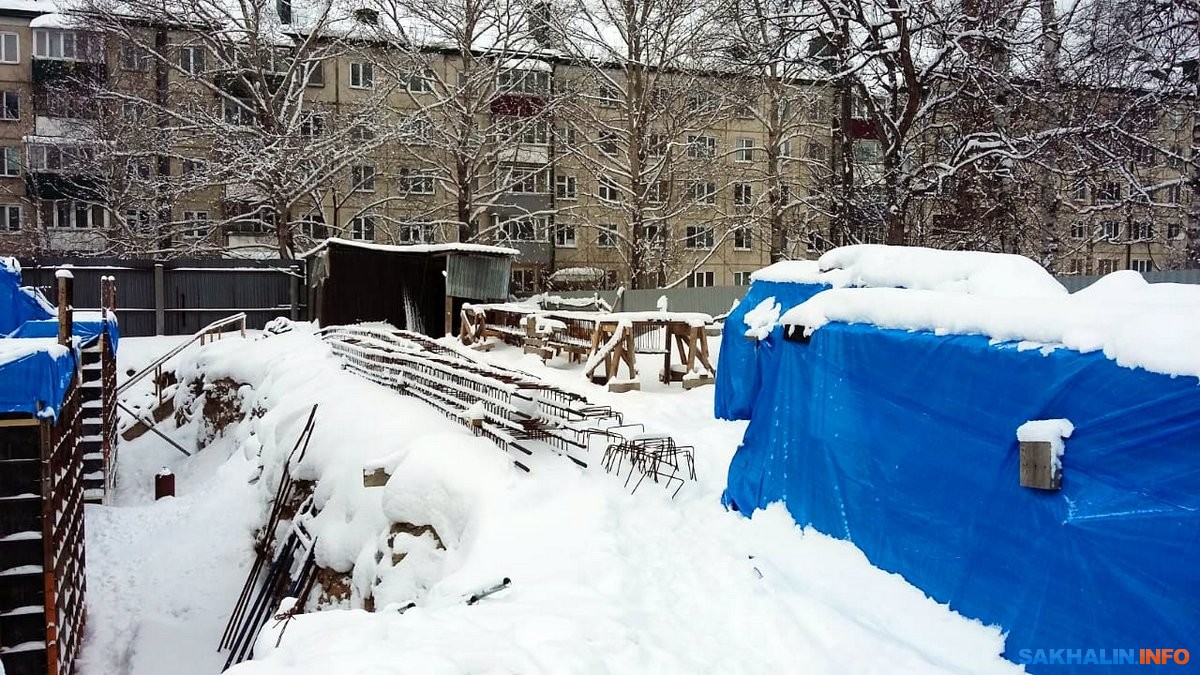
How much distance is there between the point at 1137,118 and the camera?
12711 mm

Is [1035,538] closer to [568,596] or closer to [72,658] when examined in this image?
[568,596]

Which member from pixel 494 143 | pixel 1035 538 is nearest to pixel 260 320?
pixel 494 143

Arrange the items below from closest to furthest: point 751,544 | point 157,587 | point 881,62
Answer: point 751,544 → point 157,587 → point 881,62

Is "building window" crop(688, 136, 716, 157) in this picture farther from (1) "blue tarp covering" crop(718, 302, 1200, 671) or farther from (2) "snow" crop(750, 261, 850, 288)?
(1) "blue tarp covering" crop(718, 302, 1200, 671)

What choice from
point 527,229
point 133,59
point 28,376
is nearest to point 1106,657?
point 28,376

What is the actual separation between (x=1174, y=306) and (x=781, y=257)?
65.1 feet

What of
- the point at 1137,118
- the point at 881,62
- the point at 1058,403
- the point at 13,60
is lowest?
the point at 1058,403

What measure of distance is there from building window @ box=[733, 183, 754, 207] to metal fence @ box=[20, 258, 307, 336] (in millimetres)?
14782

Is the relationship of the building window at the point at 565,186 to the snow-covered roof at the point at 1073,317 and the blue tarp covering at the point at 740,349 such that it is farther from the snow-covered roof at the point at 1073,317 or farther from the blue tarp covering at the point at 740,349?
the snow-covered roof at the point at 1073,317

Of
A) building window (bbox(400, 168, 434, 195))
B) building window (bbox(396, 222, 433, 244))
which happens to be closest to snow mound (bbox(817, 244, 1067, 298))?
building window (bbox(400, 168, 434, 195))

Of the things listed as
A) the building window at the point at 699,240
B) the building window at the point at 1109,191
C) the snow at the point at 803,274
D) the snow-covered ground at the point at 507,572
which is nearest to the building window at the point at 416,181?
the building window at the point at 699,240

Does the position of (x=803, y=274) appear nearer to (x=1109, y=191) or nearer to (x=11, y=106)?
(x=1109, y=191)

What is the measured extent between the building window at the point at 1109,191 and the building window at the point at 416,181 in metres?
19.0

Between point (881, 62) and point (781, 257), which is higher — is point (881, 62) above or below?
above
